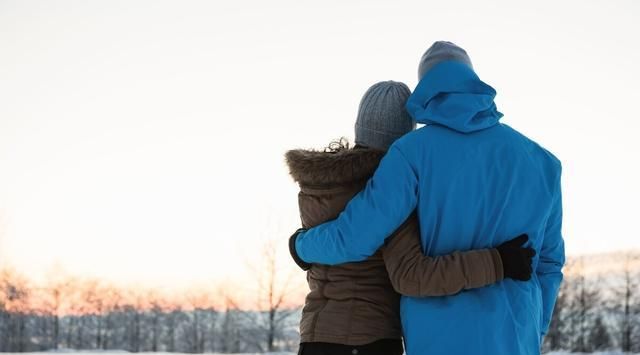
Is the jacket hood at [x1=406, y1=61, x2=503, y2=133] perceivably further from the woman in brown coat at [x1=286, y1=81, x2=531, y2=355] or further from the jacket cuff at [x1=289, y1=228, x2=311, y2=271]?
the jacket cuff at [x1=289, y1=228, x2=311, y2=271]

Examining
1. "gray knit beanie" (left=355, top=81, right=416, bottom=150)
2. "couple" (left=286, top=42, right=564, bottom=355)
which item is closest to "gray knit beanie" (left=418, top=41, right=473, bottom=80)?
"couple" (left=286, top=42, right=564, bottom=355)

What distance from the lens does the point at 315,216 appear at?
8.01 feet

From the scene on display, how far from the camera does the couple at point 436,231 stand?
2.20m

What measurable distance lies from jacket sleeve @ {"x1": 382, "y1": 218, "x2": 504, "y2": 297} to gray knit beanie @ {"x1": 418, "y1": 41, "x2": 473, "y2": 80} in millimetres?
527

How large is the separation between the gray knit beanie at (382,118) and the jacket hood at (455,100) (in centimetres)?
17

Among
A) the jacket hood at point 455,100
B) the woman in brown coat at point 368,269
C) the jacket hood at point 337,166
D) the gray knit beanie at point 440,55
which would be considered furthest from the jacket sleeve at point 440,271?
the gray knit beanie at point 440,55

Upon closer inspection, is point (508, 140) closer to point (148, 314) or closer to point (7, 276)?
point (7, 276)

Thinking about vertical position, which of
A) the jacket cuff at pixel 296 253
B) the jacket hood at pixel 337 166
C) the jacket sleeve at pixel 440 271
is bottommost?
the jacket sleeve at pixel 440 271

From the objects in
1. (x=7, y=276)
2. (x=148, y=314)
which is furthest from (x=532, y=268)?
(x=148, y=314)

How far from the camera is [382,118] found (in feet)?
8.21

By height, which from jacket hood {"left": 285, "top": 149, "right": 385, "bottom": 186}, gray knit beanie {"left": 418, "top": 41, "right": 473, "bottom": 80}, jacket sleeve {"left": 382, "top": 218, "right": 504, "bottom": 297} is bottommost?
jacket sleeve {"left": 382, "top": 218, "right": 504, "bottom": 297}

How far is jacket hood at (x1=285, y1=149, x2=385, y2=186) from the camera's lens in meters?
2.35

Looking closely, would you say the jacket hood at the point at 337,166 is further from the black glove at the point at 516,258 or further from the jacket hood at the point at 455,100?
the black glove at the point at 516,258

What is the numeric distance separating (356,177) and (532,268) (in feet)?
1.87
